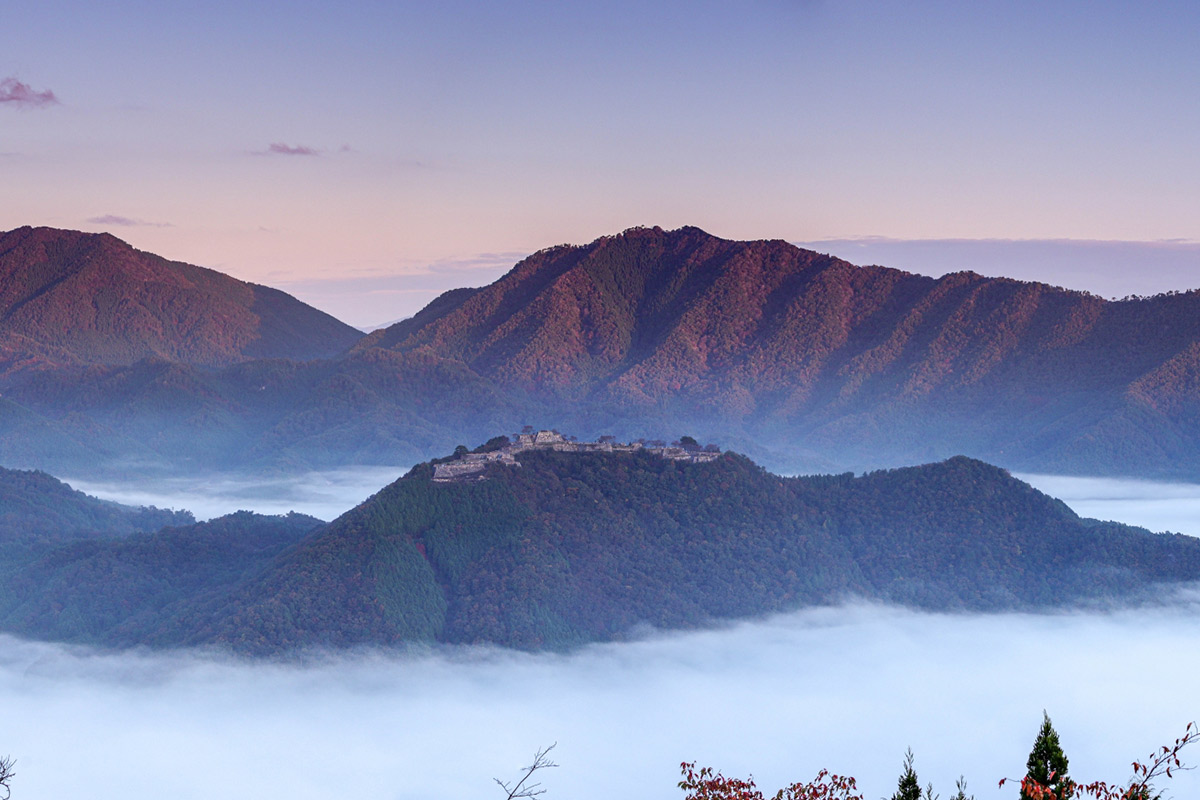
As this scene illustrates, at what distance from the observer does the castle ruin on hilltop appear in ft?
349

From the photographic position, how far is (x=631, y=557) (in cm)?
10556

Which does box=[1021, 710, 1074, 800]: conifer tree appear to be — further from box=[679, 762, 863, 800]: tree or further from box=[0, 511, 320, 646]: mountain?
box=[0, 511, 320, 646]: mountain

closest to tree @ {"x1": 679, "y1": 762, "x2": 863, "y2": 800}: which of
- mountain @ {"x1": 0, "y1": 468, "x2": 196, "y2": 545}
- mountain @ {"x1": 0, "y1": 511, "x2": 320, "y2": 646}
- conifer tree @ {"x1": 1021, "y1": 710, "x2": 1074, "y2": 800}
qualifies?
conifer tree @ {"x1": 1021, "y1": 710, "x2": 1074, "y2": 800}

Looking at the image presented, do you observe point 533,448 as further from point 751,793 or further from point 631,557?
point 751,793

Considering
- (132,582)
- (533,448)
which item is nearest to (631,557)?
(533,448)

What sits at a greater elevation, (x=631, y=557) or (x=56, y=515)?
(x=56, y=515)

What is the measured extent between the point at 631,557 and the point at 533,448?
12.9 metres

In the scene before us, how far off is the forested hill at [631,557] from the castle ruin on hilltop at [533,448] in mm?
1106

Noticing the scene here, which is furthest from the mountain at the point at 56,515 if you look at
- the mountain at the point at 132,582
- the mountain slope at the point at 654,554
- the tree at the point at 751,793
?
the tree at the point at 751,793

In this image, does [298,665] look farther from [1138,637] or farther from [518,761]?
[1138,637]

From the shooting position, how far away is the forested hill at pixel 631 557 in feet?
318

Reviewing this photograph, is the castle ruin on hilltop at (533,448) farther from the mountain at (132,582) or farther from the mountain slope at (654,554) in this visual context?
the mountain at (132,582)

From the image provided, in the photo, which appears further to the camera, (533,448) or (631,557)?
(533,448)

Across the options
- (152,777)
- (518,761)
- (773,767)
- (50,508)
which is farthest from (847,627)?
(50,508)
